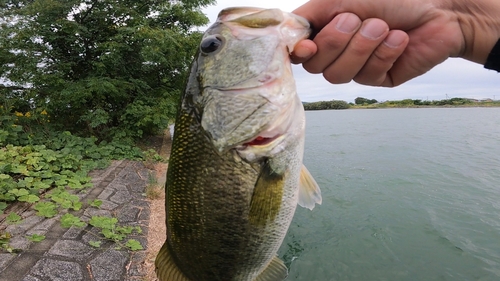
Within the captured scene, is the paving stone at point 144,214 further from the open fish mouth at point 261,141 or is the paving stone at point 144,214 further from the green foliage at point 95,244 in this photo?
the open fish mouth at point 261,141

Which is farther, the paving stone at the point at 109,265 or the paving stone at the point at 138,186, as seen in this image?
the paving stone at the point at 138,186

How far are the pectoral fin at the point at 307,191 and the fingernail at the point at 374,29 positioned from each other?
795 millimetres

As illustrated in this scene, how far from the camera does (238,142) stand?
5.32ft

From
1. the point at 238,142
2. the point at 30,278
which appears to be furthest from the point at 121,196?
the point at 238,142

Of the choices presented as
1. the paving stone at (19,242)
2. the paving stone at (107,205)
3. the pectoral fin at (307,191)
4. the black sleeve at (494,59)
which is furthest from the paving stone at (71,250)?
the black sleeve at (494,59)

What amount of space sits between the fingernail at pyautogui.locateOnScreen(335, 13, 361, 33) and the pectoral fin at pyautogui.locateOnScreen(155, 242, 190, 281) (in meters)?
1.53

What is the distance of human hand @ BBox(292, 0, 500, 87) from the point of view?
172 centimetres

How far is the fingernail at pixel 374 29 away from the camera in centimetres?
169

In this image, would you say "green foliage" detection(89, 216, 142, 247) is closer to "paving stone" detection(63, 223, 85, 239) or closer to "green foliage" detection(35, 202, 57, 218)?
"paving stone" detection(63, 223, 85, 239)

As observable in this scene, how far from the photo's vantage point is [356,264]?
6.66m

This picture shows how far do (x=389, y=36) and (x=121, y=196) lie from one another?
6.08 metres

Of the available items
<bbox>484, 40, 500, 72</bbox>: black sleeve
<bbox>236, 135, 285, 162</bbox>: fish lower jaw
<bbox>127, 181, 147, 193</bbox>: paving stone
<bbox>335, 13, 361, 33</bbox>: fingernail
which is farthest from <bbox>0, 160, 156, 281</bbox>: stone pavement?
<bbox>484, 40, 500, 72</bbox>: black sleeve

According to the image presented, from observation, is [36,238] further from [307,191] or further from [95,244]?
[307,191]

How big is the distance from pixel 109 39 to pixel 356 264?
10016 mm
